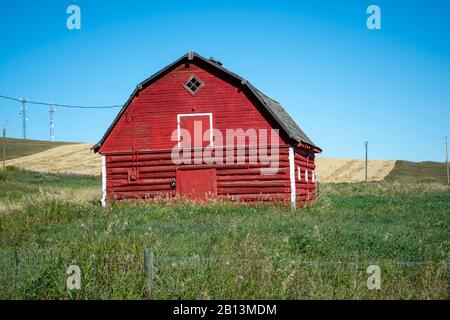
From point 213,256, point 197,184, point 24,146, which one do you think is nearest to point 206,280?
point 213,256

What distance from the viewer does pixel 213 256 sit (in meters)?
8.06

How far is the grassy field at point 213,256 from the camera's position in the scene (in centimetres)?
684

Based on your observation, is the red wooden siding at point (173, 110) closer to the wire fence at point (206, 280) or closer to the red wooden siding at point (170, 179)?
the red wooden siding at point (170, 179)

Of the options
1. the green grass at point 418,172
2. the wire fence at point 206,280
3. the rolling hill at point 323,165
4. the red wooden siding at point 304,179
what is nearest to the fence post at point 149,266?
the wire fence at point 206,280

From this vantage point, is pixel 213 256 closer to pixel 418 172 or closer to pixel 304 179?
pixel 304 179

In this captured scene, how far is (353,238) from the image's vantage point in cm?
1138

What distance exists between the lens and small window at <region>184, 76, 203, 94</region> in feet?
69.4

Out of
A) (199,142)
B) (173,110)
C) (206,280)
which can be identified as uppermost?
(173,110)

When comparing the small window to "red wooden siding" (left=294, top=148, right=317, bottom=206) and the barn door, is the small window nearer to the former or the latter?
the barn door

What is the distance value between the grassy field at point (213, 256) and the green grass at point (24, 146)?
2507 inches

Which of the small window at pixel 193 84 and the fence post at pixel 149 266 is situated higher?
the small window at pixel 193 84

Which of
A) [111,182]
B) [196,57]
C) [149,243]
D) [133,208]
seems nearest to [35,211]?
[133,208]

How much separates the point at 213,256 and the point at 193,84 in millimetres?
14161
